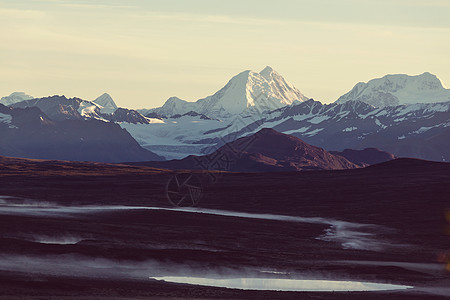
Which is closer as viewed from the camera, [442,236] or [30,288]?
[30,288]

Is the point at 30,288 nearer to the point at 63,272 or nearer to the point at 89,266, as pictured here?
the point at 63,272

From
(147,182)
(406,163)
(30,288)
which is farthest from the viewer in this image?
(406,163)

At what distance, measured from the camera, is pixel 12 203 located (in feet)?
347

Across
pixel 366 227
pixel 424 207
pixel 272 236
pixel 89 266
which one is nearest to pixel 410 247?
pixel 272 236

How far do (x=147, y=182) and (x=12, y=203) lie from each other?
73.3 metres

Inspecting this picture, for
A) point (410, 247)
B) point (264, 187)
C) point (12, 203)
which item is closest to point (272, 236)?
point (410, 247)

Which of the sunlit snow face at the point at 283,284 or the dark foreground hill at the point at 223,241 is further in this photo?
the sunlit snow face at the point at 283,284

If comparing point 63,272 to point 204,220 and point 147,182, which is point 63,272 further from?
point 147,182

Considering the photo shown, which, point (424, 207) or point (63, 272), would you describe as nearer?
point (63, 272)

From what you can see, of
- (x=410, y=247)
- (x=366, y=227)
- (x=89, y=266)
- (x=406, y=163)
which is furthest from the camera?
(x=406, y=163)

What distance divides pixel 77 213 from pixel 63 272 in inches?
1789

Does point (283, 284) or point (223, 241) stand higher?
point (223, 241)

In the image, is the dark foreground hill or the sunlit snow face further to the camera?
the sunlit snow face

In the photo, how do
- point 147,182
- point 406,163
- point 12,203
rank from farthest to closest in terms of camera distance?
point 406,163 → point 147,182 → point 12,203
